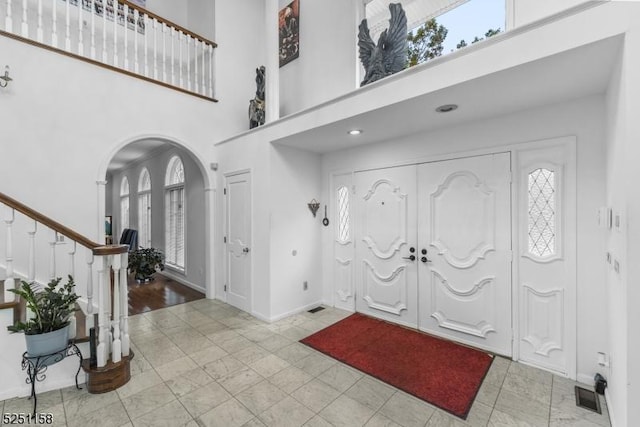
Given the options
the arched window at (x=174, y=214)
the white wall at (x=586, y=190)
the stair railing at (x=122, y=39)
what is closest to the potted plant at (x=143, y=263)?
the arched window at (x=174, y=214)

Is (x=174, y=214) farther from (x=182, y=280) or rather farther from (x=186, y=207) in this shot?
(x=182, y=280)

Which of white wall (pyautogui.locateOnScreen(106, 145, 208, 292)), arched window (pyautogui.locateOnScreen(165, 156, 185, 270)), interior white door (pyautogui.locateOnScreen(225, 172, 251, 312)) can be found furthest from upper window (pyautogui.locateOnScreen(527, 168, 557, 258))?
arched window (pyautogui.locateOnScreen(165, 156, 185, 270))

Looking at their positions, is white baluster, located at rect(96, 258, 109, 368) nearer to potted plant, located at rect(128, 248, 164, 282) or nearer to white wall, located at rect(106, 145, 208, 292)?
white wall, located at rect(106, 145, 208, 292)

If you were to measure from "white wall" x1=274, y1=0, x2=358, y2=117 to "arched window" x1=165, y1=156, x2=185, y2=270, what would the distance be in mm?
→ 2733

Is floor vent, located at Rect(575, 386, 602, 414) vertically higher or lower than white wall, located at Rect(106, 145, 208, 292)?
lower

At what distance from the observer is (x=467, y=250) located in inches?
115

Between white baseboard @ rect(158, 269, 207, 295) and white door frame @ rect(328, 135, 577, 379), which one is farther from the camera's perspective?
white baseboard @ rect(158, 269, 207, 295)

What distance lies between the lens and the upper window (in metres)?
2.47

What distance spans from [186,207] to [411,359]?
4.70 meters

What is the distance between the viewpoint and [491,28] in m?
2.80

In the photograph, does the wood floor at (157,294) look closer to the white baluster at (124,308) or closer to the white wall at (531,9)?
the white baluster at (124,308)

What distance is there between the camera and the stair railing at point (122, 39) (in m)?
3.55

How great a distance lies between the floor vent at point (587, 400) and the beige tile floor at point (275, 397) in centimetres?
4

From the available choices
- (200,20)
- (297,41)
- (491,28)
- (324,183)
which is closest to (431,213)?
(324,183)
